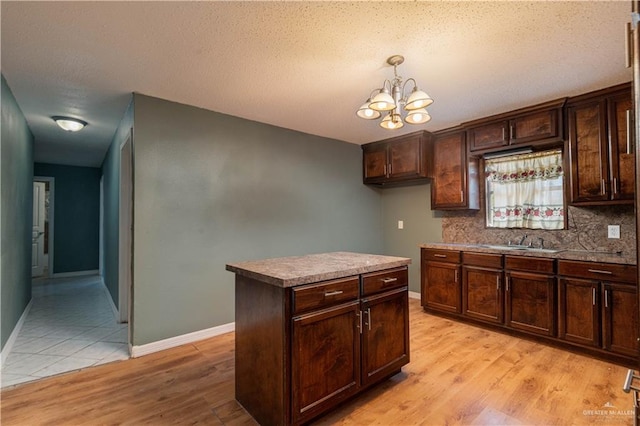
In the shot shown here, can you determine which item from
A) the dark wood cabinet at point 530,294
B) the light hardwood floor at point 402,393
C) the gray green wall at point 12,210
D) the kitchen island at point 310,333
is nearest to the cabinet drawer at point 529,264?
the dark wood cabinet at point 530,294

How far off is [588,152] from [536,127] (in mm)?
515

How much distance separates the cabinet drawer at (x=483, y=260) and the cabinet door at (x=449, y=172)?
2.27ft

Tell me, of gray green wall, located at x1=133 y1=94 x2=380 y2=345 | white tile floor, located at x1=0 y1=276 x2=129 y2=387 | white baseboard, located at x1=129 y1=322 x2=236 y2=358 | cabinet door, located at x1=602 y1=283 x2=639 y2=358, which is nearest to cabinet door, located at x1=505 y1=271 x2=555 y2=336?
cabinet door, located at x1=602 y1=283 x2=639 y2=358

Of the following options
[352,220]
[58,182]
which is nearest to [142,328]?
[352,220]

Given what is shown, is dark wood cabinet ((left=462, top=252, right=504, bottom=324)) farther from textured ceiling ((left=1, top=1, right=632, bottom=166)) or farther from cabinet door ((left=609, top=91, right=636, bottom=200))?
textured ceiling ((left=1, top=1, right=632, bottom=166))

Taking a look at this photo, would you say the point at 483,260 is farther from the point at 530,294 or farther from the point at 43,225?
the point at 43,225

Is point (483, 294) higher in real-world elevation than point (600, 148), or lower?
lower

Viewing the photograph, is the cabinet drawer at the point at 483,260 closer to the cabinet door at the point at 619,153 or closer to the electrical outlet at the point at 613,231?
the electrical outlet at the point at 613,231

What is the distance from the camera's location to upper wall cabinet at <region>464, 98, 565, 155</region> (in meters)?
3.04

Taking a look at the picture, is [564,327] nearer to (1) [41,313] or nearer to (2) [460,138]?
(2) [460,138]

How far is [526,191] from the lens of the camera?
361cm

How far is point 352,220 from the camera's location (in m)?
4.74

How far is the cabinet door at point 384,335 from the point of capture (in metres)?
2.03

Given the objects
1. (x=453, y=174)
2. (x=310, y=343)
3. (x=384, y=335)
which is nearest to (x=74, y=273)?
(x=310, y=343)
